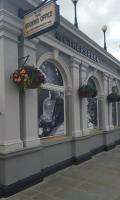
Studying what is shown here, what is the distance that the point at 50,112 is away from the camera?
7.64 m

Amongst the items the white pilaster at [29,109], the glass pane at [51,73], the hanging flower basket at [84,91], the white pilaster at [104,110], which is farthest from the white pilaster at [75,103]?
the white pilaster at [104,110]

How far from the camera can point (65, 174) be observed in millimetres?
7125

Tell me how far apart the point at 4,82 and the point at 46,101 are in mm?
2180

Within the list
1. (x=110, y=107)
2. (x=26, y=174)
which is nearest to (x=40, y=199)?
(x=26, y=174)

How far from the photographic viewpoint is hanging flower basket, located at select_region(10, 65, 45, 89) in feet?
18.0

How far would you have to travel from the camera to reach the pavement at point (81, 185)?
5.40 m

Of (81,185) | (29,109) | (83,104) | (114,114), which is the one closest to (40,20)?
(29,109)

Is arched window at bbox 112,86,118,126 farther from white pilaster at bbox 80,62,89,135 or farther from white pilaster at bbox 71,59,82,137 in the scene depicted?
white pilaster at bbox 71,59,82,137

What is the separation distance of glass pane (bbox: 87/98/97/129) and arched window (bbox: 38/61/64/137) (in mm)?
2288

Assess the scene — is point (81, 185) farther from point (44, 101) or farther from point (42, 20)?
point (42, 20)

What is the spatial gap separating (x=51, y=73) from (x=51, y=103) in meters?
0.97

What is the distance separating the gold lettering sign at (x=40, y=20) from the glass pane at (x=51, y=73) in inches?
68.0

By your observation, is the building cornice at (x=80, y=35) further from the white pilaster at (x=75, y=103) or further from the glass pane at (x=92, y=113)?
the glass pane at (x=92, y=113)

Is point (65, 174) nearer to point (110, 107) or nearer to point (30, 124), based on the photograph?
point (30, 124)
